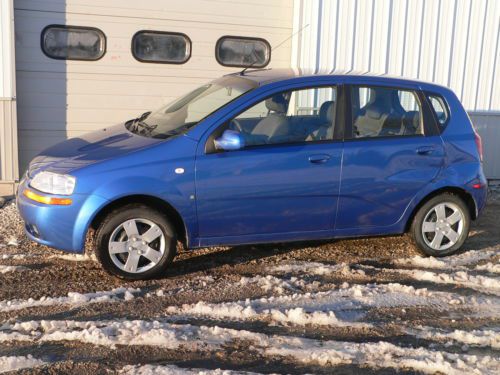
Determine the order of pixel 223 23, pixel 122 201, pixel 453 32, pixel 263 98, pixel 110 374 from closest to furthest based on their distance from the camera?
pixel 110 374 → pixel 122 201 → pixel 263 98 → pixel 223 23 → pixel 453 32

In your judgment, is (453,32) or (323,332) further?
(453,32)

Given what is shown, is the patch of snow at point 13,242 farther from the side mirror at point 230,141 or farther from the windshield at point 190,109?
the side mirror at point 230,141

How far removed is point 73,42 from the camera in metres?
8.28

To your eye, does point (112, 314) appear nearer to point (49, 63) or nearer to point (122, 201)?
point (122, 201)

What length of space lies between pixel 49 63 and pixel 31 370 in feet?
18.5

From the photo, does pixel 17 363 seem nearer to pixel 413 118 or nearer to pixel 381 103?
pixel 381 103

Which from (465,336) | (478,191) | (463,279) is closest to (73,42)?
(478,191)

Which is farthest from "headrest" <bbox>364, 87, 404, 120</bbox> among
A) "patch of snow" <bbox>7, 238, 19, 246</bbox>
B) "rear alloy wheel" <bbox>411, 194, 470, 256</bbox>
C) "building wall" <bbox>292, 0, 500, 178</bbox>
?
"patch of snow" <bbox>7, 238, 19, 246</bbox>

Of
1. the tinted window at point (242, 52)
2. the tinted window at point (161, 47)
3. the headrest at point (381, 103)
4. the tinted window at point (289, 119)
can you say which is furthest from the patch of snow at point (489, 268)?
the tinted window at point (161, 47)

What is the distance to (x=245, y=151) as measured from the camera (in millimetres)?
5082

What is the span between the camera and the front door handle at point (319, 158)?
5.26 m

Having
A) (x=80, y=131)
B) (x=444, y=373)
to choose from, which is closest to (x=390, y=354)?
(x=444, y=373)

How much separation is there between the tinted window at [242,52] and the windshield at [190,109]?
308cm

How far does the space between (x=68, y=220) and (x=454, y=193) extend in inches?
143
